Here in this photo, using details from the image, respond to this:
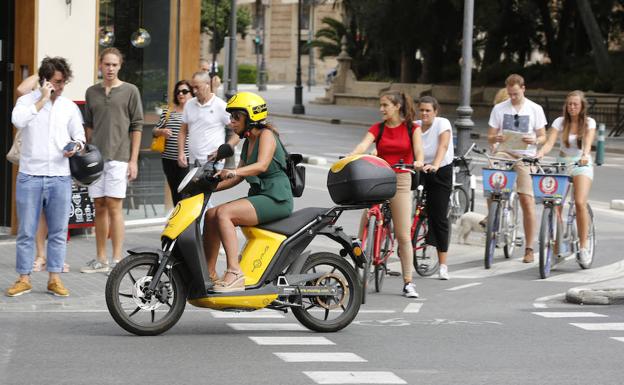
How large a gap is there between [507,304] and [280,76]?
9583 centimetres

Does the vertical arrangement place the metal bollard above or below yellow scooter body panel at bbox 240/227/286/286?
below

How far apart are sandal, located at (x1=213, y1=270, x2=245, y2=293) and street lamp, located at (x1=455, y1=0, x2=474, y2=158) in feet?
27.9

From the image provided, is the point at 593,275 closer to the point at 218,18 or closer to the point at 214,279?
the point at 214,279

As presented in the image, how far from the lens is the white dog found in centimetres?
1587

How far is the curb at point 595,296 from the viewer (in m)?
11.6

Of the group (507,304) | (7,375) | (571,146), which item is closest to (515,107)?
(571,146)

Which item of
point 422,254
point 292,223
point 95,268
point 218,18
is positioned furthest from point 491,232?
point 218,18

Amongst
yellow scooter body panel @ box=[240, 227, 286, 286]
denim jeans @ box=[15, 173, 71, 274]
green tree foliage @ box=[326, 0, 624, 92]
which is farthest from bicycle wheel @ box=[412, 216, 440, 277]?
green tree foliage @ box=[326, 0, 624, 92]

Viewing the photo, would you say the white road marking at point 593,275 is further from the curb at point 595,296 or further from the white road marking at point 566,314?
the white road marking at point 566,314

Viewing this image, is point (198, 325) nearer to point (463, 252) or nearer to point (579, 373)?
point (579, 373)

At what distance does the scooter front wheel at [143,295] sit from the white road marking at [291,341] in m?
0.58

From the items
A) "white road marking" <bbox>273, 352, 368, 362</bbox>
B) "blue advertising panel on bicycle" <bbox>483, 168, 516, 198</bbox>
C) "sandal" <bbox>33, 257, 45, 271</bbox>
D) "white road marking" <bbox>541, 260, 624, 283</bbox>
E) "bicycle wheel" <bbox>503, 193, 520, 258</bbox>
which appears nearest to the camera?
"white road marking" <bbox>273, 352, 368, 362</bbox>

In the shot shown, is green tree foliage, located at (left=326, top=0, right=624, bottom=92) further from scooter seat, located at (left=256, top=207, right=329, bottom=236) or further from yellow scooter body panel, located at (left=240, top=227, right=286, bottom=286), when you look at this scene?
yellow scooter body panel, located at (left=240, top=227, right=286, bottom=286)

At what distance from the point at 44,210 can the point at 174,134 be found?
319 cm
